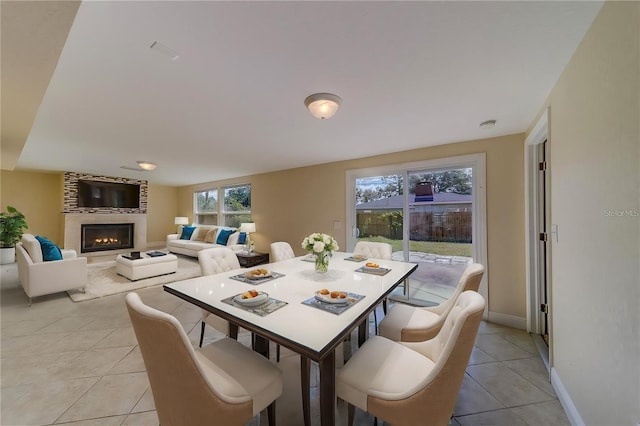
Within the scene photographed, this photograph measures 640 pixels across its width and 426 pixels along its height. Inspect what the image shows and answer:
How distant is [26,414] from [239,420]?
1.66 metres

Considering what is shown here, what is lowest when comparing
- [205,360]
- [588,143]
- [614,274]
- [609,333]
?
[205,360]

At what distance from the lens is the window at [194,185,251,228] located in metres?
6.54

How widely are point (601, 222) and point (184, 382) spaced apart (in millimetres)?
2133

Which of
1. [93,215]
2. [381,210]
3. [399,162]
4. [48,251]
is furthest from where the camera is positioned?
[93,215]

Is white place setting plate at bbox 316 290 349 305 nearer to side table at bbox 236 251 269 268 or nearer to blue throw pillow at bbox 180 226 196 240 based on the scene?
side table at bbox 236 251 269 268

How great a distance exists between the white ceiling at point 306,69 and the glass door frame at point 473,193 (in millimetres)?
357

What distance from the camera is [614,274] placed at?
1132 mm

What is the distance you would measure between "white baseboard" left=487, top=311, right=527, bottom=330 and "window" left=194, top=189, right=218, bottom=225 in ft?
23.1

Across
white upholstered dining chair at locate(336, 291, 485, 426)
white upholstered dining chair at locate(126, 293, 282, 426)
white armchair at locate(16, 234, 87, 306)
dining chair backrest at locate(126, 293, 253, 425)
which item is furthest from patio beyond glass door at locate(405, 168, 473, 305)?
white armchair at locate(16, 234, 87, 306)

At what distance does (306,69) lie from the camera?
1.66m

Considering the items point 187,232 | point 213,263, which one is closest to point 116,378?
point 213,263

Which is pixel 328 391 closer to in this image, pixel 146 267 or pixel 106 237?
pixel 146 267

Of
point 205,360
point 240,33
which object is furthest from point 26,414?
point 240,33

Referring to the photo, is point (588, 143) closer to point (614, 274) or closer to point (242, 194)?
point (614, 274)
